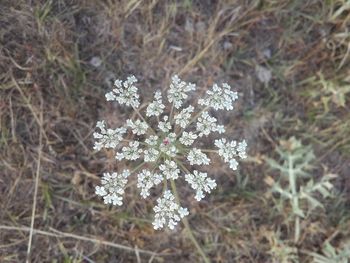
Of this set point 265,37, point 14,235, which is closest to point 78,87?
point 14,235

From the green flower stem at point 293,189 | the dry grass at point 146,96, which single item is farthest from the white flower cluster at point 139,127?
the green flower stem at point 293,189

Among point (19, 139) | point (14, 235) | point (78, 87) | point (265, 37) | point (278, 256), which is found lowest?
point (278, 256)

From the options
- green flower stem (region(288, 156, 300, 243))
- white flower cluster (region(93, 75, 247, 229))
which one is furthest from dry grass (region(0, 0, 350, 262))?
white flower cluster (region(93, 75, 247, 229))

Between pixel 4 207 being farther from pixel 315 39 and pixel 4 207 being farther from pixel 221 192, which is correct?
pixel 315 39

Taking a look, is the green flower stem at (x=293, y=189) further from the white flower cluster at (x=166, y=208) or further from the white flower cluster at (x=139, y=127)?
the white flower cluster at (x=139, y=127)

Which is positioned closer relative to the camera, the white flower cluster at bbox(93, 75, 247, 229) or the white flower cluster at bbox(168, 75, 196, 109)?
the white flower cluster at bbox(93, 75, 247, 229)

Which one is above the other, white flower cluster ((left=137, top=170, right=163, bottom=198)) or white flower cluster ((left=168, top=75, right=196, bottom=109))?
white flower cluster ((left=168, top=75, right=196, bottom=109))

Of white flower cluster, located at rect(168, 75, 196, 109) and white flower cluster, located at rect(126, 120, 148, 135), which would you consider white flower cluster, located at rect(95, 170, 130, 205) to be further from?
white flower cluster, located at rect(168, 75, 196, 109)

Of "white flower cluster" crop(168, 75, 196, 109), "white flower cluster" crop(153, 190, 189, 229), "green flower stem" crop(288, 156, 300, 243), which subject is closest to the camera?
"white flower cluster" crop(153, 190, 189, 229)
